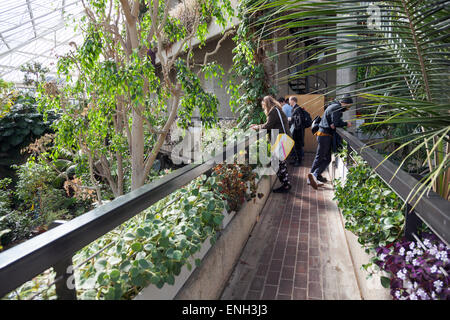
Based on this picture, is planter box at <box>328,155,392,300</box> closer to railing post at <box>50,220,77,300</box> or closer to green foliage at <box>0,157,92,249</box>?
railing post at <box>50,220,77,300</box>

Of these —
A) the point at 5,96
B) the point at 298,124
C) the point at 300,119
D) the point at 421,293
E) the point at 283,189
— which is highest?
the point at 5,96

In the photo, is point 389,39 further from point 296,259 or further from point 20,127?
point 20,127

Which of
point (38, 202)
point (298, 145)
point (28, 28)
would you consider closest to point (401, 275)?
point (298, 145)

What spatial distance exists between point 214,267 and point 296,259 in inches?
43.0

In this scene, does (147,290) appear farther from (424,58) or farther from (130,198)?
(424,58)

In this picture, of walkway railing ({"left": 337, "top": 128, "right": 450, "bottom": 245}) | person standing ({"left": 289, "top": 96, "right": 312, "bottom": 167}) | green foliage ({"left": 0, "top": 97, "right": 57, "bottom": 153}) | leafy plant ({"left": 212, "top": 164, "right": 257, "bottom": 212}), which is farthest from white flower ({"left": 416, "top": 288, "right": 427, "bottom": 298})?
green foliage ({"left": 0, "top": 97, "right": 57, "bottom": 153})

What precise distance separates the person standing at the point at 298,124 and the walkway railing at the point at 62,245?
6.04 meters

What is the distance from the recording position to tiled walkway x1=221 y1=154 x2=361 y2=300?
→ 264cm

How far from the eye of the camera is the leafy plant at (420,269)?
1.40 m

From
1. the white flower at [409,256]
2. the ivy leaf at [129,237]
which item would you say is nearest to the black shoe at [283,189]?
the white flower at [409,256]

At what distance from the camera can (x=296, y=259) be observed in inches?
125

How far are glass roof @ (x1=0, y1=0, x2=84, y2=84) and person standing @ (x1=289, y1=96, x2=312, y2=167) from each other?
482 inches
